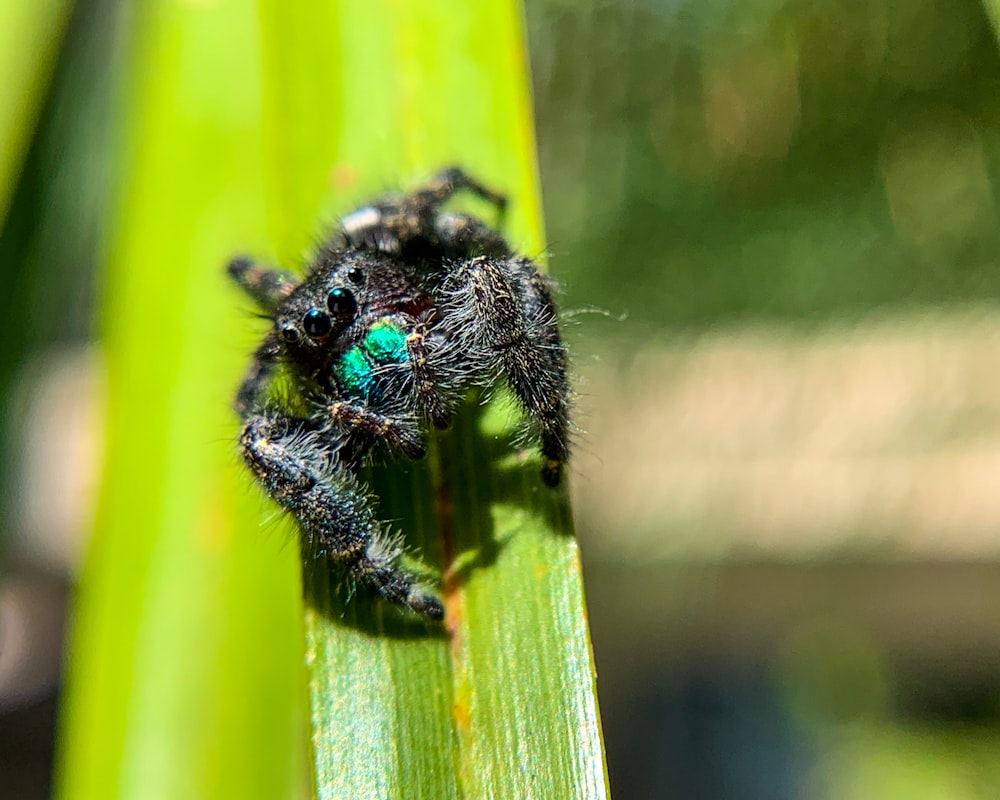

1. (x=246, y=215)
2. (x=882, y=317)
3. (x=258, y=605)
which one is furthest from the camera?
(x=882, y=317)

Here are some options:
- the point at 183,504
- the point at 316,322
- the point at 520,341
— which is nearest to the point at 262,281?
the point at 316,322

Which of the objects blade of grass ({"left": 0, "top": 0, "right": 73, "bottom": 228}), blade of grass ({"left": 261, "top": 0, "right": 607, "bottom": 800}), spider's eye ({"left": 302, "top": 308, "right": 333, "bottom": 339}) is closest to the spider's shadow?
blade of grass ({"left": 261, "top": 0, "right": 607, "bottom": 800})

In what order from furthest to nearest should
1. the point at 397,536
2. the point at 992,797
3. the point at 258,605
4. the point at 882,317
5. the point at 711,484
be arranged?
the point at 711,484 < the point at 882,317 < the point at 992,797 < the point at 258,605 < the point at 397,536

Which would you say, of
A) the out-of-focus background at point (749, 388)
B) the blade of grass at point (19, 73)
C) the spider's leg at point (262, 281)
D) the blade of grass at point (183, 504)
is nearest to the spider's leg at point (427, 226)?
the spider's leg at point (262, 281)

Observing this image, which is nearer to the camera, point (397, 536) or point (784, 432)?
point (397, 536)

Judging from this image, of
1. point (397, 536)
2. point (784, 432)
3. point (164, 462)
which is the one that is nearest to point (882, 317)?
point (784, 432)

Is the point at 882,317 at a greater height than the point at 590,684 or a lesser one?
greater

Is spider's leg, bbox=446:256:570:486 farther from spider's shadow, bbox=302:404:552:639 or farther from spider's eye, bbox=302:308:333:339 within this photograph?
spider's eye, bbox=302:308:333:339

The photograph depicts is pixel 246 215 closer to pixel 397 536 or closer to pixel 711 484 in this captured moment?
pixel 397 536
